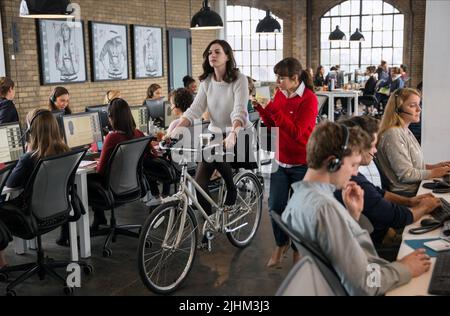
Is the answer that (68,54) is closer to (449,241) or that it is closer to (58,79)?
(58,79)

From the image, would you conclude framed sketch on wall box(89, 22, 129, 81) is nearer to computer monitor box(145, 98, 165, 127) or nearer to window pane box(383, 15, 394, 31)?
computer monitor box(145, 98, 165, 127)

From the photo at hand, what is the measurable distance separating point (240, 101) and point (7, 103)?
344 centimetres

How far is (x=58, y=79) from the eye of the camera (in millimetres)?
8008

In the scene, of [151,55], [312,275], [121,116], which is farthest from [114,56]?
[312,275]

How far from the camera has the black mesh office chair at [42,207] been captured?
3.68 metres

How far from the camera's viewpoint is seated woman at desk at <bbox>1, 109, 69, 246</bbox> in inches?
153

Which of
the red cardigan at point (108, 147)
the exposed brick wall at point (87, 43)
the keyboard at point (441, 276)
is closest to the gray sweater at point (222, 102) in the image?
the red cardigan at point (108, 147)

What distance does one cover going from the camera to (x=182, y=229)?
12.3ft

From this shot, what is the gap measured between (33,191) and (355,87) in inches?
492

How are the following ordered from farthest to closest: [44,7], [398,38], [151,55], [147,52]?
1. [398,38]
2. [151,55]
3. [147,52]
4. [44,7]

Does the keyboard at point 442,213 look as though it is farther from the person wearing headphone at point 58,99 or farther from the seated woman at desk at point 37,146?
the person wearing headphone at point 58,99

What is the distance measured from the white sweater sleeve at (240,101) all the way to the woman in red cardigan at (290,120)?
0.46 feet

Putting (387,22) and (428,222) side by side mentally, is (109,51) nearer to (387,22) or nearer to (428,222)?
(428,222)
